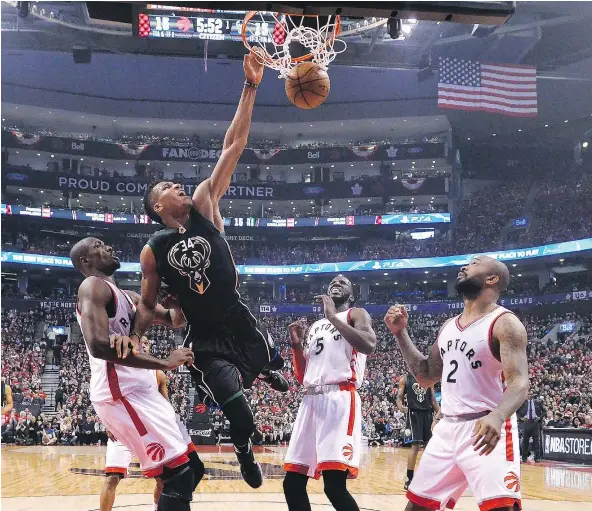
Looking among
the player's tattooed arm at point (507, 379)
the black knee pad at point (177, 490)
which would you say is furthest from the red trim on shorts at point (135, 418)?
the player's tattooed arm at point (507, 379)

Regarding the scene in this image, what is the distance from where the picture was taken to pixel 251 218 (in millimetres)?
42938

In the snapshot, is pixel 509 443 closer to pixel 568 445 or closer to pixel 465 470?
pixel 465 470

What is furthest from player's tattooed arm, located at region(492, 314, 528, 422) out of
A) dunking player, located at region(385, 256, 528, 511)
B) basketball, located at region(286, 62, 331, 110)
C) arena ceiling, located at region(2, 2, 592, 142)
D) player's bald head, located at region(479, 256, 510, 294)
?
arena ceiling, located at region(2, 2, 592, 142)

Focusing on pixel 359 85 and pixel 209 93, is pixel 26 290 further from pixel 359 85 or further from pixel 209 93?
pixel 359 85

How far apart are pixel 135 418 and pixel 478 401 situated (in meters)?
2.37

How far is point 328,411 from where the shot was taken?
6.07 metres

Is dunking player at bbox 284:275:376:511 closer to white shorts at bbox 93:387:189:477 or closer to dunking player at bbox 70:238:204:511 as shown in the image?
dunking player at bbox 70:238:204:511

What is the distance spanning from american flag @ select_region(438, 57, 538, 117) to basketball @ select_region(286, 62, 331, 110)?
22667 mm

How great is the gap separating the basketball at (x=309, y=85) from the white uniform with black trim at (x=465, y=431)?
2691 millimetres

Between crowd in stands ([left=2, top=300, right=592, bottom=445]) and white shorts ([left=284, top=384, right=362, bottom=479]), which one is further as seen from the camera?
crowd in stands ([left=2, top=300, right=592, bottom=445])

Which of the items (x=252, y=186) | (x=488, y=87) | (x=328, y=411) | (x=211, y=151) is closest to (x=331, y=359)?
(x=328, y=411)

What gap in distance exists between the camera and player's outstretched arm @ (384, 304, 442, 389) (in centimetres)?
511

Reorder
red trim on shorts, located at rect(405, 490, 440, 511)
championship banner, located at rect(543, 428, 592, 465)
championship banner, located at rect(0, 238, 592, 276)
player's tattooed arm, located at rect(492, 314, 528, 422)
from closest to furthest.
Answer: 1. player's tattooed arm, located at rect(492, 314, 528, 422)
2. red trim on shorts, located at rect(405, 490, 440, 511)
3. championship banner, located at rect(543, 428, 592, 465)
4. championship banner, located at rect(0, 238, 592, 276)

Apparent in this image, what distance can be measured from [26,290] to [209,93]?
646 inches
